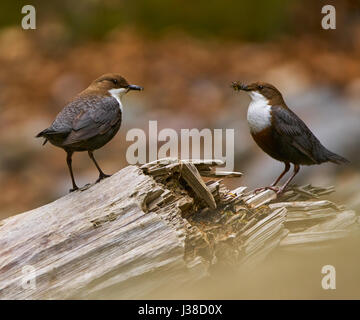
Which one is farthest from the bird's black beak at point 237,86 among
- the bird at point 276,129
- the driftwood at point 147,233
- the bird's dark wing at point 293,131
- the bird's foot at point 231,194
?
the bird's foot at point 231,194

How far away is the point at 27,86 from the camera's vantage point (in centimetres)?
1134

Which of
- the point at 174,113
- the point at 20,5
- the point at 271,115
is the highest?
Answer: the point at 20,5

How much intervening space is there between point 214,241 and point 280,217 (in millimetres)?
619

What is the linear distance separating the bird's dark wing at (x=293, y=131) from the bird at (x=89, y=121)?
1164mm

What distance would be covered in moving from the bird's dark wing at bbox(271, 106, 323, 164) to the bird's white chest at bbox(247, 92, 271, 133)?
0.05 meters

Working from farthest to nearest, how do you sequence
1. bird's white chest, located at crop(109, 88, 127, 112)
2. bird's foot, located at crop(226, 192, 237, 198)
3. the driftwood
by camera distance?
bird's white chest, located at crop(109, 88, 127, 112) → bird's foot, located at crop(226, 192, 237, 198) → the driftwood

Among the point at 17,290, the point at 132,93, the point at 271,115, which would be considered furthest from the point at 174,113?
the point at 17,290

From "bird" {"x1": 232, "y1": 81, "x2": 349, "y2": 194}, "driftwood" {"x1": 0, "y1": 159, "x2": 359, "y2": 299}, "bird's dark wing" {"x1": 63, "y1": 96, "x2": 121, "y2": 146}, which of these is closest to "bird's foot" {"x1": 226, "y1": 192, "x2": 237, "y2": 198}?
"driftwood" {"x1": 0, "y1": 159, "x2": 359, "y2": 299}

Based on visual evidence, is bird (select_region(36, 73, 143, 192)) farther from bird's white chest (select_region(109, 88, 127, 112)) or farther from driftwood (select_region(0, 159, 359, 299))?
driftwood (select_region(0, 159, 359, 299))

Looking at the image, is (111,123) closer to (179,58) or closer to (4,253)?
(4,253)

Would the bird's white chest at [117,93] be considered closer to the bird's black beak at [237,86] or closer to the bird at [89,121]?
the bird at [89,121]

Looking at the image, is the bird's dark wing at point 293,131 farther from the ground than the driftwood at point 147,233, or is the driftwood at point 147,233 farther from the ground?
the bird's dark wing at point 293,131

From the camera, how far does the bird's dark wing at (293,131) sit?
5.36 m

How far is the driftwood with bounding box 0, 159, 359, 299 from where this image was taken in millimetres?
4133
